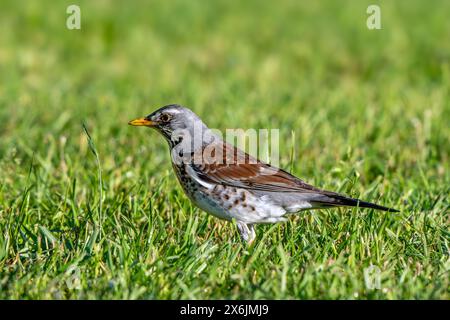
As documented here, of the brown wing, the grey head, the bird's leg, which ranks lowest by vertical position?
the bird's leg

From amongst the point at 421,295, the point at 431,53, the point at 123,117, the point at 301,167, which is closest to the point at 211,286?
the point at 421,295

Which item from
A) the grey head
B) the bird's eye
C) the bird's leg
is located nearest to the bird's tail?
the bird's leg

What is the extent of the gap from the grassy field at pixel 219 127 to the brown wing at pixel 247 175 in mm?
275

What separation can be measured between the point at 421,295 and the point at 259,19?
35.5ft

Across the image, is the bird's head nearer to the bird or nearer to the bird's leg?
the bird

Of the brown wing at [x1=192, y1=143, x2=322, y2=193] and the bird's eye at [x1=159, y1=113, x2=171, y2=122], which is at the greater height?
the bird's eye at [x1=159, y1=113, x2=171, y2=122]

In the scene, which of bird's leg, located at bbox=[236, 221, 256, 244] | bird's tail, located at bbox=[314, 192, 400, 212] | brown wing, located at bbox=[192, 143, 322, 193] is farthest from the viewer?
brown wing, located at bbox=[192, 143, 322, 193]

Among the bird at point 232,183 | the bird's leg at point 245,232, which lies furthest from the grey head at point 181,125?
the bird's leg at point 245,232

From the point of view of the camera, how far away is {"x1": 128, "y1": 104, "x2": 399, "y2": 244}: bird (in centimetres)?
533

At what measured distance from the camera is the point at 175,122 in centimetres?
587

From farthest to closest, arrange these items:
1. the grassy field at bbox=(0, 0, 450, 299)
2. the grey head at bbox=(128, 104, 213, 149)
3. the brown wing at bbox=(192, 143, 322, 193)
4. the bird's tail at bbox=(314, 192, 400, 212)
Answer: the grey head at bbox=(128, 104, 213, 149)
the brown wing at bbox=(192, 143, 322, 193)
the bird's tail at bbox=(314, 192, 400, 212)
the grassy field at bbox=(0, 0, 450, 299)
